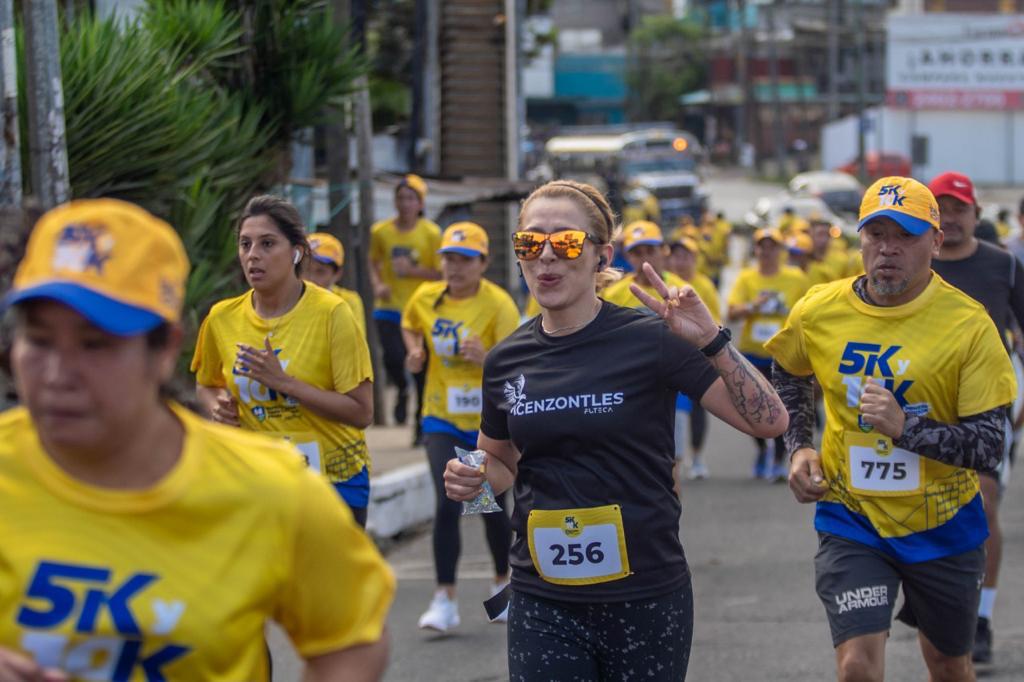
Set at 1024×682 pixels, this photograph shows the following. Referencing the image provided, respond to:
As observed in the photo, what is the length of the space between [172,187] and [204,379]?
389 centimetres

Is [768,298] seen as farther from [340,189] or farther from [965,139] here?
[965,139]

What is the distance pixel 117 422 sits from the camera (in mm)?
2508

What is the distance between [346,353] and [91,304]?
11.7ft

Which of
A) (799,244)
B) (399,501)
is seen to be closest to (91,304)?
(399,501)

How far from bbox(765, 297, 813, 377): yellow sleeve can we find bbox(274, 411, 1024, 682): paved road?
6.97 feet

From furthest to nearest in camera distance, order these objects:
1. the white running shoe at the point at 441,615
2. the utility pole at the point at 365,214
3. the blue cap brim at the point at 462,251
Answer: the utility pole at the point at 365,214, the blue cap brim at the point at 462,251, the white running shoe at the point at 441,615

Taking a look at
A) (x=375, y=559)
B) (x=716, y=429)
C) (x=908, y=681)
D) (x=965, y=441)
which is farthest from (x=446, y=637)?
(x=716, y=429)

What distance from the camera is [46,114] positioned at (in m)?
7.90

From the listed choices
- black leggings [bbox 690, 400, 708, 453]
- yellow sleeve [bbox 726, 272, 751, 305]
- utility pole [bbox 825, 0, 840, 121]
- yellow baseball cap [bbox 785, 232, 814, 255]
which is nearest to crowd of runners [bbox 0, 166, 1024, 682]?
black leggings [bbox 690, 400, 708, 453]

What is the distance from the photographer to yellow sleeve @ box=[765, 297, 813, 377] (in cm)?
552

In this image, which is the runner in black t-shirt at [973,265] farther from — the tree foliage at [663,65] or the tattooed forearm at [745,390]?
the tree foliage at [663,65]

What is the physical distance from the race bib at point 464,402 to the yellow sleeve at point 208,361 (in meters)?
2.38

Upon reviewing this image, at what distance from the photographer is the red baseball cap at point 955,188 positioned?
6.91 metres

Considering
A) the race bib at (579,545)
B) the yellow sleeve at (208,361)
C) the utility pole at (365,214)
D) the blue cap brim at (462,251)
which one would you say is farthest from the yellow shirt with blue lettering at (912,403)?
the utility pole at (365,214)
